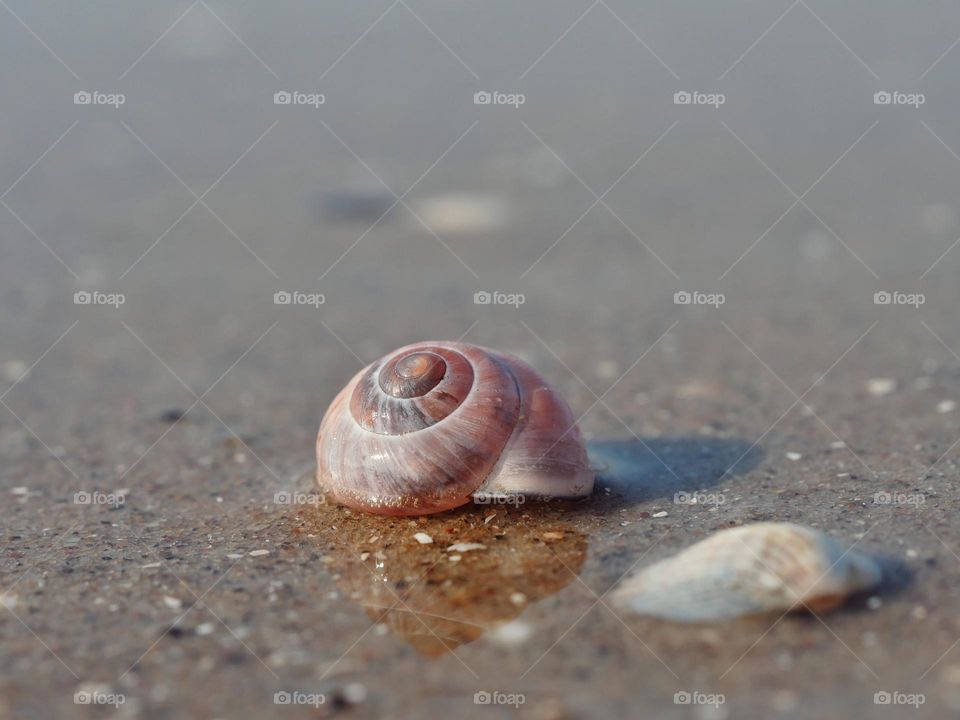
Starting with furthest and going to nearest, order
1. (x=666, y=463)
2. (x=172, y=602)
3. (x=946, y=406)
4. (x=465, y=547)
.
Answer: (x=946, y=406), (x=666, y=463), (x=465, y=547), (x=172, y=602)

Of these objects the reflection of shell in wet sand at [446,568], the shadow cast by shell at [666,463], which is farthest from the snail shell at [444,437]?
the shadow cast by shell at [666,463]

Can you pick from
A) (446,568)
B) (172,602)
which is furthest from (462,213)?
(172,602)

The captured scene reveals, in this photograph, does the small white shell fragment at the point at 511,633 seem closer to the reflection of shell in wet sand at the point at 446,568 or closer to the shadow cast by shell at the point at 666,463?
the reflection of shell in wet sand at the point at 446,568

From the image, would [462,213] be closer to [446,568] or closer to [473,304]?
[473,304]

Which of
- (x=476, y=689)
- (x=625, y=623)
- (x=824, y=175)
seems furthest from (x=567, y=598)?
(x=824, y=175)

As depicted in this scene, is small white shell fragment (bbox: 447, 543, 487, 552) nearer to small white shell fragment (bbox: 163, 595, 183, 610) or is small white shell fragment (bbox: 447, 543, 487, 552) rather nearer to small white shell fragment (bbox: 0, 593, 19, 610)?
small white shell fragment (bbox: 163, 595, 183, 610)
